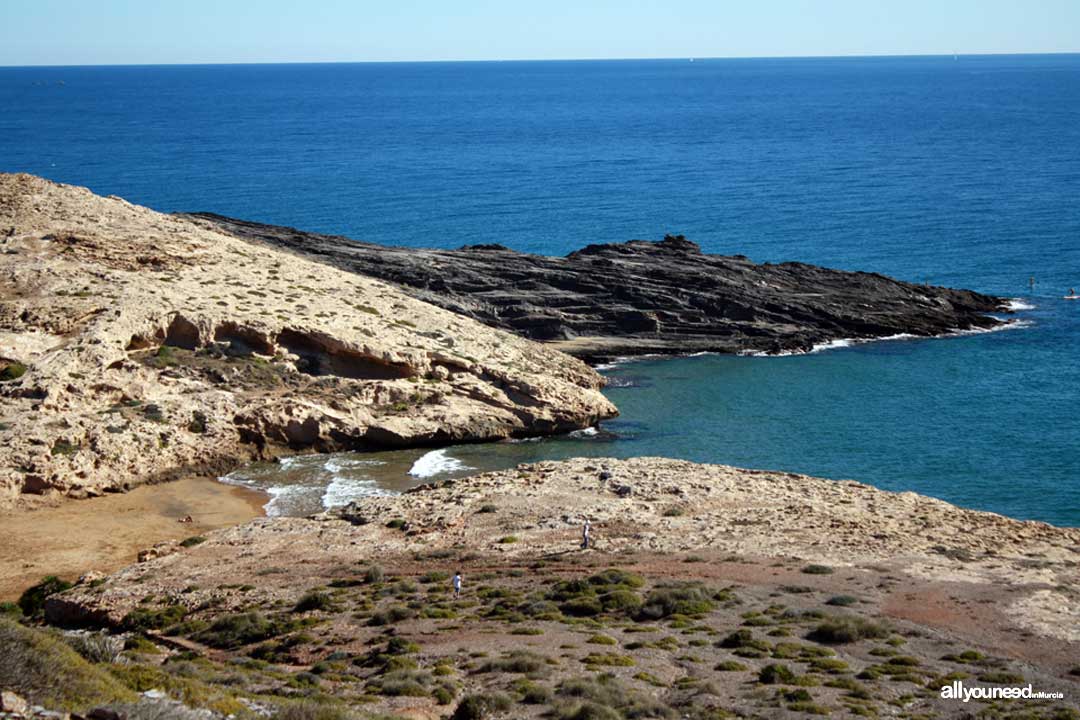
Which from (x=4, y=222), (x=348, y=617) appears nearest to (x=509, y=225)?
(x=4, y=222)

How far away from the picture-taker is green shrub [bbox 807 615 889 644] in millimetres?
26531

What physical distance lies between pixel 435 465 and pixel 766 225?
67086 mm

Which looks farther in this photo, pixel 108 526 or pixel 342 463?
pixel 342 463

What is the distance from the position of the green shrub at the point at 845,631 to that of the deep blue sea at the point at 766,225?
17444mm

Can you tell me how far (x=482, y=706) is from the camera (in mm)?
21828

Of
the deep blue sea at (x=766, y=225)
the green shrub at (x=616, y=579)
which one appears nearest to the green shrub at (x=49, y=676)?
the green shrub at (x=616, y=579)

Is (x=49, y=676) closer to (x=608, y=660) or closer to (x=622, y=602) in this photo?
(x=608, y=660)

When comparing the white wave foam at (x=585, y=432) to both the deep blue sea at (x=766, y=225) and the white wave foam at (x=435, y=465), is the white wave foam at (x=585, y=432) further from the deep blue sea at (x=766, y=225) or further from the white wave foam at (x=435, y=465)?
the white wave foam at (x=435, y=465)

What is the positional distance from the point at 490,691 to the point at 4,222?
41.1 m

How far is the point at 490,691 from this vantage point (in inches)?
904

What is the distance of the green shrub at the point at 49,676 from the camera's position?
1764cm

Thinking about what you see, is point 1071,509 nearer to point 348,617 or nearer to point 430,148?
point 348,617

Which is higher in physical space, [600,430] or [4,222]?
[4,222]

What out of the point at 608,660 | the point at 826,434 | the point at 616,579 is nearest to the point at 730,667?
the point at 608,660
